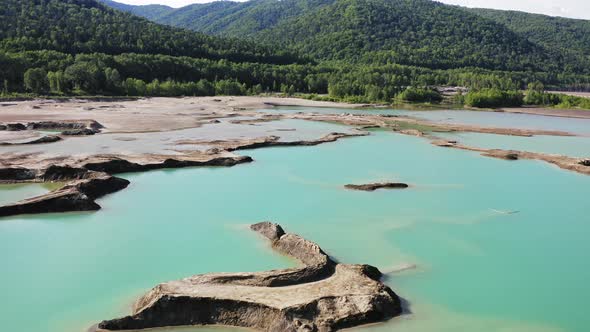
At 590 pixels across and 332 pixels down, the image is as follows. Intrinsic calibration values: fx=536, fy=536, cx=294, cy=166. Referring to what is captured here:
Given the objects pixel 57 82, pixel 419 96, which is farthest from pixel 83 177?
pixel 419 96

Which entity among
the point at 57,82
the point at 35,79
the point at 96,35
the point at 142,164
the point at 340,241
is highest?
the point at 96,35

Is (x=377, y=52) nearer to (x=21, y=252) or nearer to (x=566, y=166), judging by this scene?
(x=566, y=166)

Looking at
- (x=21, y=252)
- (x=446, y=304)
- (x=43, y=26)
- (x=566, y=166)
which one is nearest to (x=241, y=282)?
(x=446, y=304)

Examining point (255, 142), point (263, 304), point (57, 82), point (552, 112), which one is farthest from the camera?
point (552, 112)

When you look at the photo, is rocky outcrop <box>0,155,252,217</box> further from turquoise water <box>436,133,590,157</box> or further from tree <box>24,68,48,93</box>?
tree <box>24,68,48,93</box>

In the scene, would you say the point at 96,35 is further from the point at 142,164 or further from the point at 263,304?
the point at 263,304

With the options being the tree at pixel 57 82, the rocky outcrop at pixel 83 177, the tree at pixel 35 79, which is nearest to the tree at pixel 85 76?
the tree at pixel 57 82

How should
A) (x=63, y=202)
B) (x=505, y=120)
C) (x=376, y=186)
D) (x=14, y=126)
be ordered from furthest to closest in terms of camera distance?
(x=505, y=120)
(x=14, y=126)
(x=376, y=186)
(x=63, y=202)
